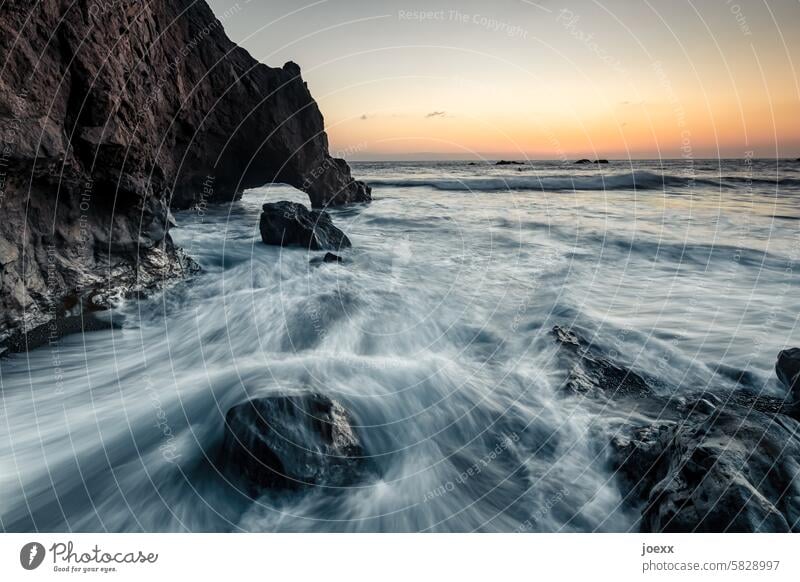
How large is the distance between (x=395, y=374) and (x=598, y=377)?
2439mm

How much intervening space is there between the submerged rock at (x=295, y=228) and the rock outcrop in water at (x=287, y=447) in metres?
6.92

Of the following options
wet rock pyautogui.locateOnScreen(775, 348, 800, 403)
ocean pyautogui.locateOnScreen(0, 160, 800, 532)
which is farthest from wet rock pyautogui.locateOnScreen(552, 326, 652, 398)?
wet rock pyautogui.locateOnScreen(775, 348, 800, 403)

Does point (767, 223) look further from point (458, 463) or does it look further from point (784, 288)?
point (458, 463)

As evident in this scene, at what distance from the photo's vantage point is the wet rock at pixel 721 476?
113 inches

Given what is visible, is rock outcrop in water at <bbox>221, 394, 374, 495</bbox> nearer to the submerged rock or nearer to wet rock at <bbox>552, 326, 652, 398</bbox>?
wet rock at <bbox>552, 326, 652, 398</bbox>

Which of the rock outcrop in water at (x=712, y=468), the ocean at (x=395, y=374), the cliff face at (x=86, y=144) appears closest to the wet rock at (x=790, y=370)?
the rock outcrop in water at (x=712, y=468)

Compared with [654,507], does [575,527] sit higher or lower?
lower

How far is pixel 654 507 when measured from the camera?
3.21 m

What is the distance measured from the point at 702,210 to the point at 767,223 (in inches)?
144

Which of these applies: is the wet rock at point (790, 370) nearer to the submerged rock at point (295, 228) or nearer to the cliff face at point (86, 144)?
the cliff face at point (86, 144)

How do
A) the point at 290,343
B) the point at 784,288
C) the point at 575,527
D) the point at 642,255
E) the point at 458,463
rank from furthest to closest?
1. the point at 642,255
2. the point at 784,288
3. the point at 290,343
4. the point at 458,463
5. the point at 575,527

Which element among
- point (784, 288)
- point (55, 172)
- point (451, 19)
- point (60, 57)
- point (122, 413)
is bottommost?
point (122, 413)

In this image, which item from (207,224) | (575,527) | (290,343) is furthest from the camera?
(207,224)
